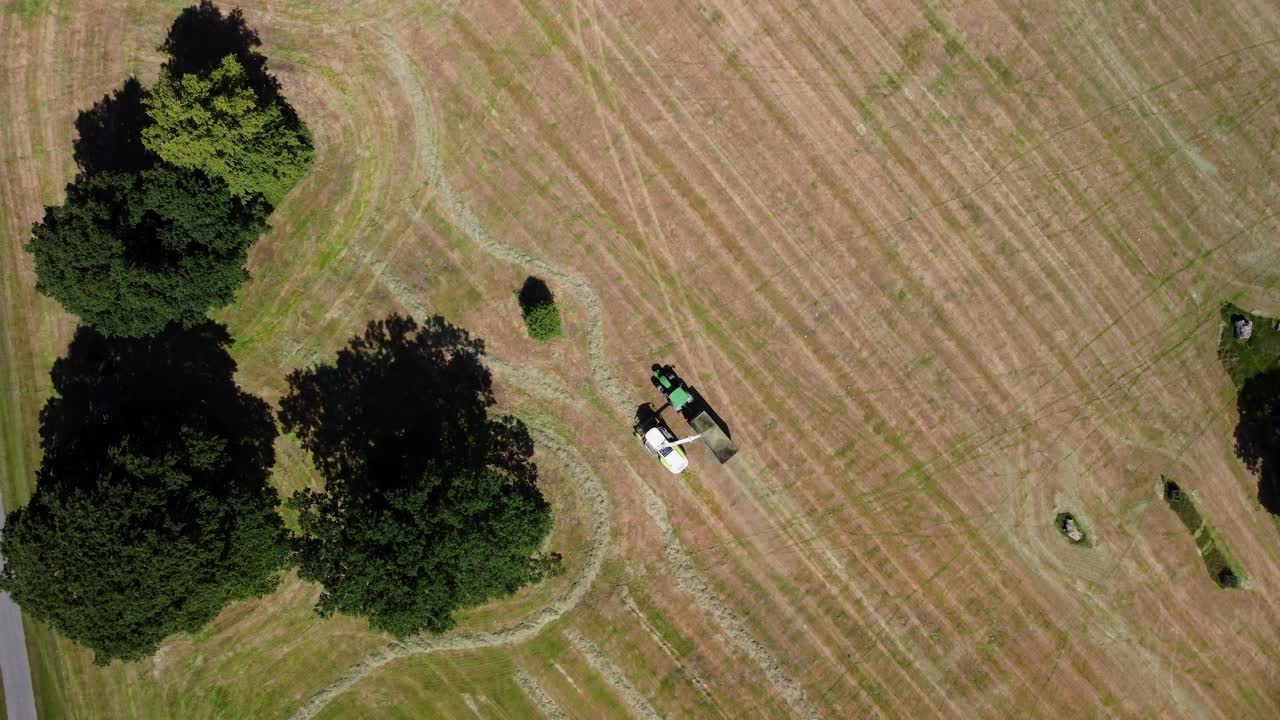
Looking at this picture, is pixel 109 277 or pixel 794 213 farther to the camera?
pixel 794 213

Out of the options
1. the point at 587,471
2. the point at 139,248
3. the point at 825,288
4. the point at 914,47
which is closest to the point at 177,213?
the point at 139,248

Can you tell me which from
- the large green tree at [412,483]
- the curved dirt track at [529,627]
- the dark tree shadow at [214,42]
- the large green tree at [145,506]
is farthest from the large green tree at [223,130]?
the curved dirt track at [529,627]

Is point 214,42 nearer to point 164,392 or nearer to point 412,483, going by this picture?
point 164,392

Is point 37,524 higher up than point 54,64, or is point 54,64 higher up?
point 54,64

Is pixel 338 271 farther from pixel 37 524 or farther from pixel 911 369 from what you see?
pixel 911 369

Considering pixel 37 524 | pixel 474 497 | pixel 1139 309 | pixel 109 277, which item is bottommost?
pixel 1139 309

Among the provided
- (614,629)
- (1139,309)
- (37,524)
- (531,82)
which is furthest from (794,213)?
(37,524)
